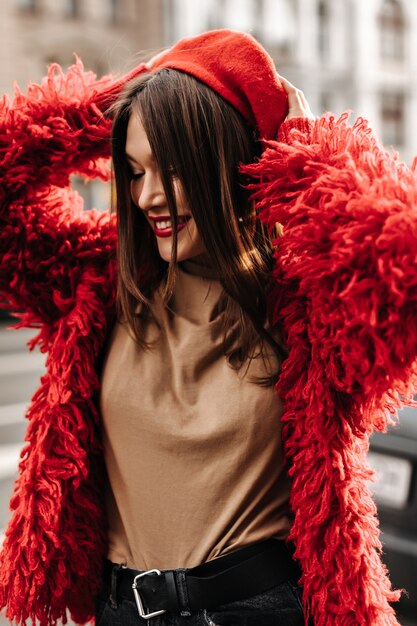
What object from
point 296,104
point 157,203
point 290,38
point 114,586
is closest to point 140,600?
point 114,586

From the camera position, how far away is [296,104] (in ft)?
6.02

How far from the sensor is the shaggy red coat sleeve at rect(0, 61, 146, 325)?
1.97 metres

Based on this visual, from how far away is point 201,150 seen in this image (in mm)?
1782

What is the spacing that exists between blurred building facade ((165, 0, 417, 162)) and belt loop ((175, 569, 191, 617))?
26254mm

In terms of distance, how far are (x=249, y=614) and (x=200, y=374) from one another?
20.0 inches

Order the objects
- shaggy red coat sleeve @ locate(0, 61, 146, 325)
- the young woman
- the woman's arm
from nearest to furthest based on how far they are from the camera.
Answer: the woman's arm, the young woman, shaggy red coat sleeve @ locate(0, 61, 146, 325)

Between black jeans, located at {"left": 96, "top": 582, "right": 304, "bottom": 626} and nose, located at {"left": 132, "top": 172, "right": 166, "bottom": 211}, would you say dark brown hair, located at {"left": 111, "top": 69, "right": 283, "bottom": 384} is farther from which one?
black jeans, located at {"left": 96, "top": 582, "right": 304, "bottom": 626}

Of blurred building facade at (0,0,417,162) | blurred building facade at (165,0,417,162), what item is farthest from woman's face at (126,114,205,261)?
blurred building facade at (165,0,417,162)

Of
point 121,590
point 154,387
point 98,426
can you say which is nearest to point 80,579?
point 121,590

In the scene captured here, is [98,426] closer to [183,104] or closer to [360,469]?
[360,469]

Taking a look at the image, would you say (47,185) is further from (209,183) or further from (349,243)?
(349,243)

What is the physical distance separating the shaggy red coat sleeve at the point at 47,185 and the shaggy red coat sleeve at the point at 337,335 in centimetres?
46

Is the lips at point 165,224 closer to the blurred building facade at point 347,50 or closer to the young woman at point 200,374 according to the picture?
the young woman at point 200,374

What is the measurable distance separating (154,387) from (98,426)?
18cm
